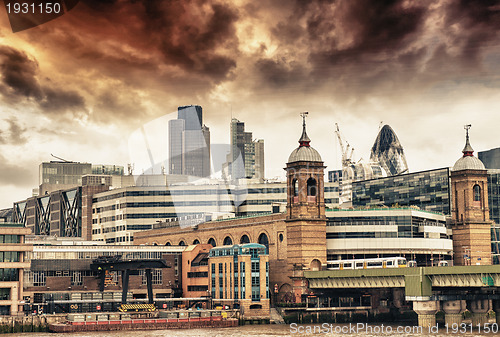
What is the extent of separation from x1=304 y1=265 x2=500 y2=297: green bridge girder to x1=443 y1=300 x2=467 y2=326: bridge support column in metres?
7.98

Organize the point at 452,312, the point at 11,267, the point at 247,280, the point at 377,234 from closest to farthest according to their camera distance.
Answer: the point at 452,312 → the point at 11,267 → the point at 247,280 → the point at 377,234

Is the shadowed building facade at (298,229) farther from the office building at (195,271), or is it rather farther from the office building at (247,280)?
the office building at (195,271)

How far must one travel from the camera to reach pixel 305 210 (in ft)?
581

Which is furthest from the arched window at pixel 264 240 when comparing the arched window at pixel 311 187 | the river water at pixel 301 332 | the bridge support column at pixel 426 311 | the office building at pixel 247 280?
the bridge support column at pixel 426 311

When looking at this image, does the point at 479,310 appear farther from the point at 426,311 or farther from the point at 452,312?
the point at 426,311

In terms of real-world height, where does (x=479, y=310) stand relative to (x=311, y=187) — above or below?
below

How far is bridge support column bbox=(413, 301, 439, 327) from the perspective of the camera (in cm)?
14862

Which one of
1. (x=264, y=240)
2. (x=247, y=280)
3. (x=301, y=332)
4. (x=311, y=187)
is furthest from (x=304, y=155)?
(x=301, y=332)

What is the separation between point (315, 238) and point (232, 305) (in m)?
21.8

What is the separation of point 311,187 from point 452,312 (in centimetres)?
4054

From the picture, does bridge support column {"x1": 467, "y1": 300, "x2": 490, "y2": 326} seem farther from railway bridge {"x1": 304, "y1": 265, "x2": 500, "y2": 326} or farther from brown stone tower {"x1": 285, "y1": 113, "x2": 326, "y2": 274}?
brown stone tower {"x1": 285, "y1": 113, "x2": 326, "y2": 274}

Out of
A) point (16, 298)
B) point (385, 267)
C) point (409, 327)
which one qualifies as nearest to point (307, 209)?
point (385, 267)

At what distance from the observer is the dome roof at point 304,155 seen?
182125 millimetres

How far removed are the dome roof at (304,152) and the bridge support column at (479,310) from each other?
43445 mm
